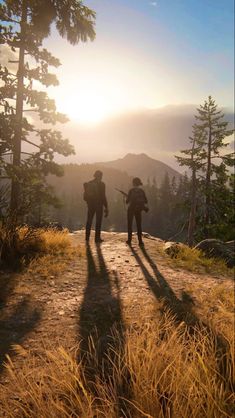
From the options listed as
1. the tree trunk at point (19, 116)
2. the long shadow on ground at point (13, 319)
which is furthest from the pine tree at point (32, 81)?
the long shadow on ground at point (13, 319)

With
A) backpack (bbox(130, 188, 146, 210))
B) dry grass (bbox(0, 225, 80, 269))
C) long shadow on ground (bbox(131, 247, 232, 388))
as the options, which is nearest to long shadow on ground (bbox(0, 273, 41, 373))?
dry grass (bbox(0, 225, 80, 269))

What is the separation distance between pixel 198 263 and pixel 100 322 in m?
5.54

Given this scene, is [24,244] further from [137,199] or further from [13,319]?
[137,199]

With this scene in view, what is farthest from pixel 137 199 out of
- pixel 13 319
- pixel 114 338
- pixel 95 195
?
pixel 114 338

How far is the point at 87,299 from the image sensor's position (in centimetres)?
559

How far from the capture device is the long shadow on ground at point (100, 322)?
3.09m

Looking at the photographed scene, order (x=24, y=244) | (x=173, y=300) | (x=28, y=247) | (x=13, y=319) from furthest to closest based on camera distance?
(x=28, y=247)
(x=24, y=244)
(x=173, y=300)
(x=13, y=319)

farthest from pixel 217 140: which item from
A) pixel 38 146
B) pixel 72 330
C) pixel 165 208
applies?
pixel 165 208

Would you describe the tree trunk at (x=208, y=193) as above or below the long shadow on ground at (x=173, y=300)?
above

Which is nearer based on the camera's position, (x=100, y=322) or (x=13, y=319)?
(x=13, y=319)

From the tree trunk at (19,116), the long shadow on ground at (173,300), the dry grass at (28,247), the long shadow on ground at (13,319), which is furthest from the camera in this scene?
the tree trunk at (19,116)

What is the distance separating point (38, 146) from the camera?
1609cm

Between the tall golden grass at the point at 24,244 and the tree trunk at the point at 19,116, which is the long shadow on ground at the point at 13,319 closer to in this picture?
the tall golden grass at the point at 24,244

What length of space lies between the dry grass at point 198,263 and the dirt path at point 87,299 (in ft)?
1.91
